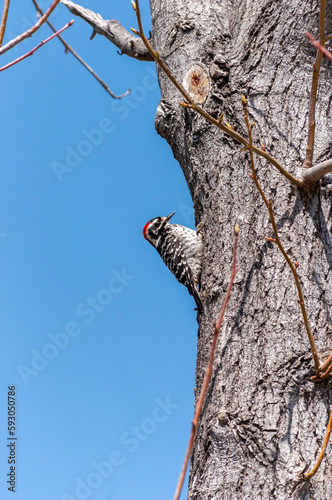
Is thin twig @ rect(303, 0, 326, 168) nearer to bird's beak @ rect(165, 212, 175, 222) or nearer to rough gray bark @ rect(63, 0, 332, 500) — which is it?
rough gray bark @ rect(63, 0, 332, 500)

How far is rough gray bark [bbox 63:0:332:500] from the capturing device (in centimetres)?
208

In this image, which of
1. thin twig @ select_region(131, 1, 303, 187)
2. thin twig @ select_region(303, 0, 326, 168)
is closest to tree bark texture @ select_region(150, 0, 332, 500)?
thin twig @ select_region(303, 0, 326, 168)

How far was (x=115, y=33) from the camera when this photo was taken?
13.6 ft

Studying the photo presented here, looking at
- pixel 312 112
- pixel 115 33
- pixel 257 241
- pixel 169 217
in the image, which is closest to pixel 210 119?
pixel 312 112

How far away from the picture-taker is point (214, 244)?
2.71 m

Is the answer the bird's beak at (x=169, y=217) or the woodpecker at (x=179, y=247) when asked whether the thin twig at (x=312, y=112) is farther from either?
the bird's beak at (x=169, y=217)

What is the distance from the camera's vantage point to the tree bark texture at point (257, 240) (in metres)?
2.08

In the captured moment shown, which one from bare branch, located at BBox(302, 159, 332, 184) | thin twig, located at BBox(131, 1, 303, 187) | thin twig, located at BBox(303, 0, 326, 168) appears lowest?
thin twig, located at BBox(131, 1, 303, 187)

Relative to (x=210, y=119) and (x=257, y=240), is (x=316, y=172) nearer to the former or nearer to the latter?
(x=257, y=240)

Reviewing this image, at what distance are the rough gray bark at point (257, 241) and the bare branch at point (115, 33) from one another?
2.30ft

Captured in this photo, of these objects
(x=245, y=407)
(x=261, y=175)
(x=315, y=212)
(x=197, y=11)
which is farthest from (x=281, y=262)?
(x=197, y=11)

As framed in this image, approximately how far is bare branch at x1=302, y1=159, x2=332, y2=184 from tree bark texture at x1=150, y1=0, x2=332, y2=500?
0.10 meters

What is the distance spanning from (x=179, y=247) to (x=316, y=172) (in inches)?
92.4

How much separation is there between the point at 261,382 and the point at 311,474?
1.35ft
